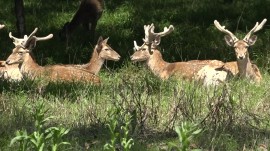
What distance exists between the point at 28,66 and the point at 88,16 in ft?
12.3

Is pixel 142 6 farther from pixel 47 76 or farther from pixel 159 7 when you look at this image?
pixel 47 76

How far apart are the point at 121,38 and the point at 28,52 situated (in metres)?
2.98

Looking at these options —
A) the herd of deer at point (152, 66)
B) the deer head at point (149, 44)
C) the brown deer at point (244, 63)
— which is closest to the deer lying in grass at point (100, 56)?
the herd of deer at point (152, 66)

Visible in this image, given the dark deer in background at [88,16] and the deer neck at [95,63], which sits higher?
the dark deer in background at [88,16]

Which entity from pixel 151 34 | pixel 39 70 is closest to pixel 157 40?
pixel 151 34

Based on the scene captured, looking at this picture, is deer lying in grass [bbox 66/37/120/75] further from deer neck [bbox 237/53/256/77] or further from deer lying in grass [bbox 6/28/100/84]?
deer neck [bbox 237/53/256/77]

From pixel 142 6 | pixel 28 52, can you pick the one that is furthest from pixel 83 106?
pixel 142 6

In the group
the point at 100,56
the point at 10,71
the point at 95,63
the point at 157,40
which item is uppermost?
the point at 157,40

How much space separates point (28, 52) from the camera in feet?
37.9

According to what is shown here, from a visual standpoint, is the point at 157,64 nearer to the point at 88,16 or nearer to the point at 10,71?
the point at 10,71

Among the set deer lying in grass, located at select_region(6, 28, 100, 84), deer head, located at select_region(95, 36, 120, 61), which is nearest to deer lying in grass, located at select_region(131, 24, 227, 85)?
deer head, located at select_region(95, 36, 120, 61)

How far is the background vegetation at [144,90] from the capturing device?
22.3ft

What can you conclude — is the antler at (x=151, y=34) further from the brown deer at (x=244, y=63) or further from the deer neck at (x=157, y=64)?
the brown deer at (x=244, y=63)

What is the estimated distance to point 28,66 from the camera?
11391 mm
